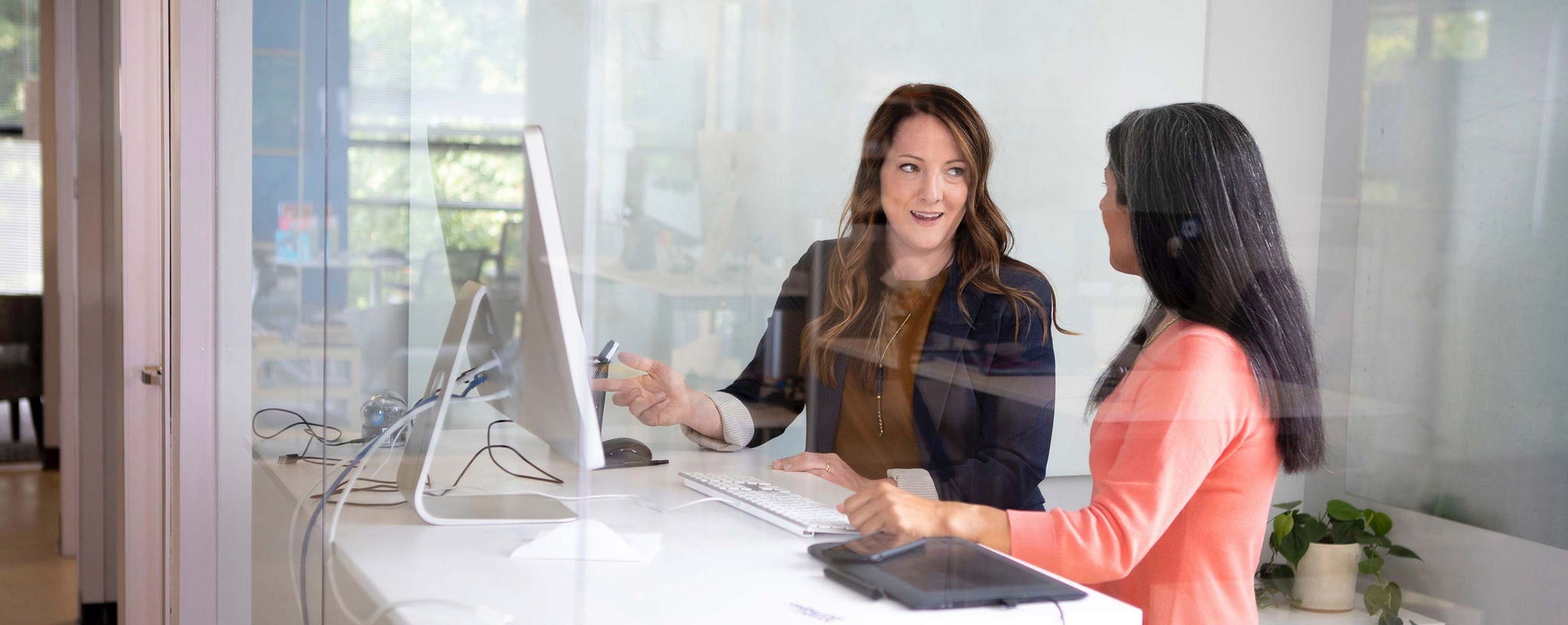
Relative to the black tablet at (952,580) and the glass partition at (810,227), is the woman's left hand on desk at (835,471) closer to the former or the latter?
the glass partition at (810,227)

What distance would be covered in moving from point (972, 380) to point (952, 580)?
0.21 metres

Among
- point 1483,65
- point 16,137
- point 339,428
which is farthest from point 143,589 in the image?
point 16,137

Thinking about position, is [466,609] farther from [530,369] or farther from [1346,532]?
[1346,532]

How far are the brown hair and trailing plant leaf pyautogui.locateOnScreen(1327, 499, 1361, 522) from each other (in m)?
0.27

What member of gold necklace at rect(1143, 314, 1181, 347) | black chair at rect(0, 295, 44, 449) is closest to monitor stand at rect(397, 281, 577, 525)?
gold necklace at rect(1143, 314, 1181, 347)

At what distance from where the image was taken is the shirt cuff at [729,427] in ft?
3.60

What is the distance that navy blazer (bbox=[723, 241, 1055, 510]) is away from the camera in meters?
1.04

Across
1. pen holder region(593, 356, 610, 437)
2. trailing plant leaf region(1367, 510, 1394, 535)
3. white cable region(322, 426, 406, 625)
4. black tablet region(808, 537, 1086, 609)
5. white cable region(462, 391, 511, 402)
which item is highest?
pen holder region(593, 356, 610, 437)

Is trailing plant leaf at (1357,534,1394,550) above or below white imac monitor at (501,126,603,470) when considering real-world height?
below

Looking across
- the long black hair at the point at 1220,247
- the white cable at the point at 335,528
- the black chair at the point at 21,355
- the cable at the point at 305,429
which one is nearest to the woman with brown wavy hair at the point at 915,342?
the long black hair at the point at 1220,247

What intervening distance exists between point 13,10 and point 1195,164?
4.97 metres

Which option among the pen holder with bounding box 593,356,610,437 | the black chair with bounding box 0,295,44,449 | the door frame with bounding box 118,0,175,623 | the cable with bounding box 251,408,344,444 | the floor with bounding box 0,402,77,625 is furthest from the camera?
the black chair with bounding box 0,295,44,449

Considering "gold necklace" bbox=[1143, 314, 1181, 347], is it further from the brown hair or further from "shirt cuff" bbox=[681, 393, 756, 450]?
"shirt cuff" bbox=[681, 393, 756, 450]

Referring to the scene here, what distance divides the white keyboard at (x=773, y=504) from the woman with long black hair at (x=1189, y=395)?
115 mm
